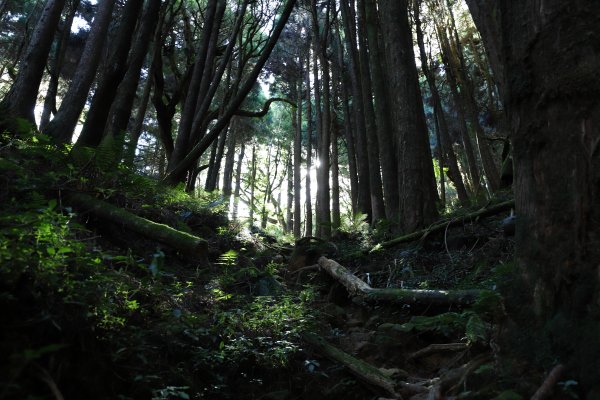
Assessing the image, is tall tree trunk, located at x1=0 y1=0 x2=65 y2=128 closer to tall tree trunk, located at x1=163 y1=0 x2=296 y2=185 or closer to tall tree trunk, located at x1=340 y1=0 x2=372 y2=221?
tall tree trunk, located at x1=163 y1=0 x2=296 y2=185

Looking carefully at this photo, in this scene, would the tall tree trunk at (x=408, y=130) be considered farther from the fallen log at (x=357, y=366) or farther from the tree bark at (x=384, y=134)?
the fallen log at (x=357, y=366)

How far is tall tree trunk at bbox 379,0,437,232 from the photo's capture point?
23.3 ft

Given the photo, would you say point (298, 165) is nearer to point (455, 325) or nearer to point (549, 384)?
point (455, 325)

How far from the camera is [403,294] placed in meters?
4.41

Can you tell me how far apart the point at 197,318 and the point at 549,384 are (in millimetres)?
2535

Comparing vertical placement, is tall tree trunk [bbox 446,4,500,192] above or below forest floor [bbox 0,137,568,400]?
above

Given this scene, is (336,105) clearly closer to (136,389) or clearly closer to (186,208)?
(186,208)

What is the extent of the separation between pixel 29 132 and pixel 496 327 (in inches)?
201

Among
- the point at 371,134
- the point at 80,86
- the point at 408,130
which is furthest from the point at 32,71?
the point at 371,134

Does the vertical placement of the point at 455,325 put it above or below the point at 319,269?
below

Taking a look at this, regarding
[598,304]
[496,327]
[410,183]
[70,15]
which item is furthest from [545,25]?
[70,15]

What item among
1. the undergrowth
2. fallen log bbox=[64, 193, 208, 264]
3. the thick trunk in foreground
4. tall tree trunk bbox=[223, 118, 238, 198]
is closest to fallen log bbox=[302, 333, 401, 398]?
the undergrowth

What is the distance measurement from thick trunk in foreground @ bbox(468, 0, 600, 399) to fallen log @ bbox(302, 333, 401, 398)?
1105 millimetres

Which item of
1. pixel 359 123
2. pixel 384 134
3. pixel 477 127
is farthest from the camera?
pixel 477 127
